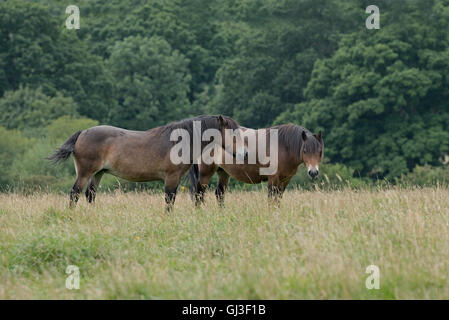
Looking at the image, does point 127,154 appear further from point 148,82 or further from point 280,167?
point 148,82

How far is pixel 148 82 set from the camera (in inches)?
1826

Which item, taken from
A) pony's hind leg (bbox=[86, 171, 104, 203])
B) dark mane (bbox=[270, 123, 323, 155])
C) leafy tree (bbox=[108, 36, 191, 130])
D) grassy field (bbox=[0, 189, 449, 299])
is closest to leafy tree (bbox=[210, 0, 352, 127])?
leafy tree (bbox=[108, 36, 191, 130])

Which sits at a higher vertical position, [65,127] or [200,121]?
[65,127]

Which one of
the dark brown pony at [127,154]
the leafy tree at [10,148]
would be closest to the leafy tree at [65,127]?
the leafy tree at [10,148]

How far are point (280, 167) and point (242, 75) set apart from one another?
1221 inches

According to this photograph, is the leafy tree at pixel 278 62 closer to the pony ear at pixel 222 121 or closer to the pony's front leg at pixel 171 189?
the pony ear at pixel 222 121

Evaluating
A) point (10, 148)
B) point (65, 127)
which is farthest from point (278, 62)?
point (10, 148)

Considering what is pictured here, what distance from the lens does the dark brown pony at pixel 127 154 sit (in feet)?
35.9

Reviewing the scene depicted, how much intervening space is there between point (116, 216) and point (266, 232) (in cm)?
259

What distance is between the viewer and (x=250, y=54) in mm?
42719

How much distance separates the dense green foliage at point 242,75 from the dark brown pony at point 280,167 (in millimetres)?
13225

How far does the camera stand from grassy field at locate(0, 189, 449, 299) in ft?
20.1

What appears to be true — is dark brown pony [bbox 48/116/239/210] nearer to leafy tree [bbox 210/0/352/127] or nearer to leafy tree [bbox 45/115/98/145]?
leafy tree [bbox 45/115/98/145]

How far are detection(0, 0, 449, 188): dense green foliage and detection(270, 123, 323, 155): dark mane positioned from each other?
542 inches
